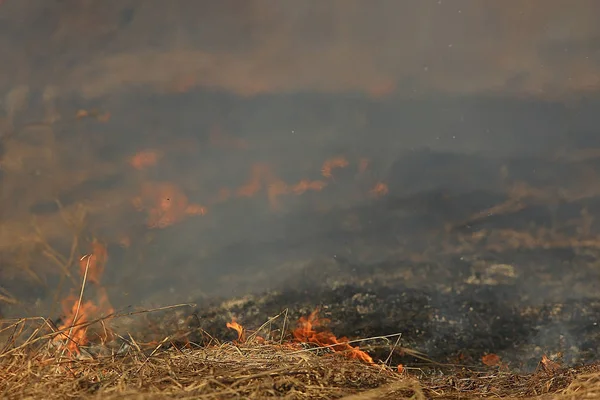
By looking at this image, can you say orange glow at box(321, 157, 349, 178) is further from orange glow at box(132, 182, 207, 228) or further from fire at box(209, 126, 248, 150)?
orange glow at box(132, 182, 207, 228)

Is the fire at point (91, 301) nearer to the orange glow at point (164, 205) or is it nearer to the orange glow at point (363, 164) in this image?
the orange glow at point (164, 205)

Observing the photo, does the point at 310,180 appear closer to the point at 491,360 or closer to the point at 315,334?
the point at 315,334

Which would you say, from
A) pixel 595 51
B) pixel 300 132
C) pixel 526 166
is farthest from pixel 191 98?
pixel 595 51

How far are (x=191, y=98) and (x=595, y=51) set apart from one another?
1.60 metres

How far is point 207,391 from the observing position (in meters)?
Answer: 1.48

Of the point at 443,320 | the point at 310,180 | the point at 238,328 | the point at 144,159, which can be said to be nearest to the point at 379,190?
the point at 310,180

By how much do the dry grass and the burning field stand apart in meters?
0.09

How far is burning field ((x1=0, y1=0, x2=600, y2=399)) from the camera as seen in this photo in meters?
2.18

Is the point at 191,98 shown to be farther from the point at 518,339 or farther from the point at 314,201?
the point at 518,339

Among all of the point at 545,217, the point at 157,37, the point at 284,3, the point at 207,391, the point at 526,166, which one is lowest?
the point at 207,391

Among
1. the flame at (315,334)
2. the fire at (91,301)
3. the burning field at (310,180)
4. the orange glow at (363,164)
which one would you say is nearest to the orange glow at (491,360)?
the burning field at (310,180)

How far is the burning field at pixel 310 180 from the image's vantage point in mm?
2182

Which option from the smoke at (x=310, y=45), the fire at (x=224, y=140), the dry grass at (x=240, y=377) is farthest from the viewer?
the fire at (x=224, y=140)

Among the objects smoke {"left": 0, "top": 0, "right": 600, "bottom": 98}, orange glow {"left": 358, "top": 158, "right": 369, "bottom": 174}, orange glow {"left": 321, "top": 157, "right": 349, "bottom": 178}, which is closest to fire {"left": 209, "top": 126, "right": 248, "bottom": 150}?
smoke {"left": 0, "top": 0, "right": 600, "bottom": 98}
